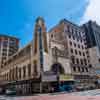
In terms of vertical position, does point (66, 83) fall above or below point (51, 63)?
below

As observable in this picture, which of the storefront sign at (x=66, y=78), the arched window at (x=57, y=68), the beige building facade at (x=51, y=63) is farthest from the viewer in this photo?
the arched window at (x=57, y=68)

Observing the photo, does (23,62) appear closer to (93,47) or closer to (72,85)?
(72,85)

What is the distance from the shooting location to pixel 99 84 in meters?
45.4

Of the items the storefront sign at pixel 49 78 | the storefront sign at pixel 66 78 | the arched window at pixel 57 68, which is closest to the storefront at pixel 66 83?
the storefront sign at pixel 66 78

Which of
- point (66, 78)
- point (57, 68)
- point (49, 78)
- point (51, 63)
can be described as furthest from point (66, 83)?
point (51, 63)

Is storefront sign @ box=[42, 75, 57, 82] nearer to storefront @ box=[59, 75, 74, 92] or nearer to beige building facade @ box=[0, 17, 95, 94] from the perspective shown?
beige building facade @ box=[0, 17, 95, 94]

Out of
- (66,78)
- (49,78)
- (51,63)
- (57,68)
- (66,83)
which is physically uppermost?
(51,63)

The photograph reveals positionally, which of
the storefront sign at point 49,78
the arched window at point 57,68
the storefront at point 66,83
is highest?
the arched window at point 57,68

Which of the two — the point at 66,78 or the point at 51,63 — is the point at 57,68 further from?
the point at 66,78

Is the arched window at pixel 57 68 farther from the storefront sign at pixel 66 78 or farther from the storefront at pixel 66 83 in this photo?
the storefront at pixel 66 83

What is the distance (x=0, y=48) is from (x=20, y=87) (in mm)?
46916

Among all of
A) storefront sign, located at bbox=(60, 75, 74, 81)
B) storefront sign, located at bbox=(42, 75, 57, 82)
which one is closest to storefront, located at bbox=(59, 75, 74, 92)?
storefront sign, located at bbox=(60, 75, 74, 81)

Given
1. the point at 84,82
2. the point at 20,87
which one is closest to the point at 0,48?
the point at 20,87

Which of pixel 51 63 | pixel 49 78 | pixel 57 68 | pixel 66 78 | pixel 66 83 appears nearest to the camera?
pixel 49 78
